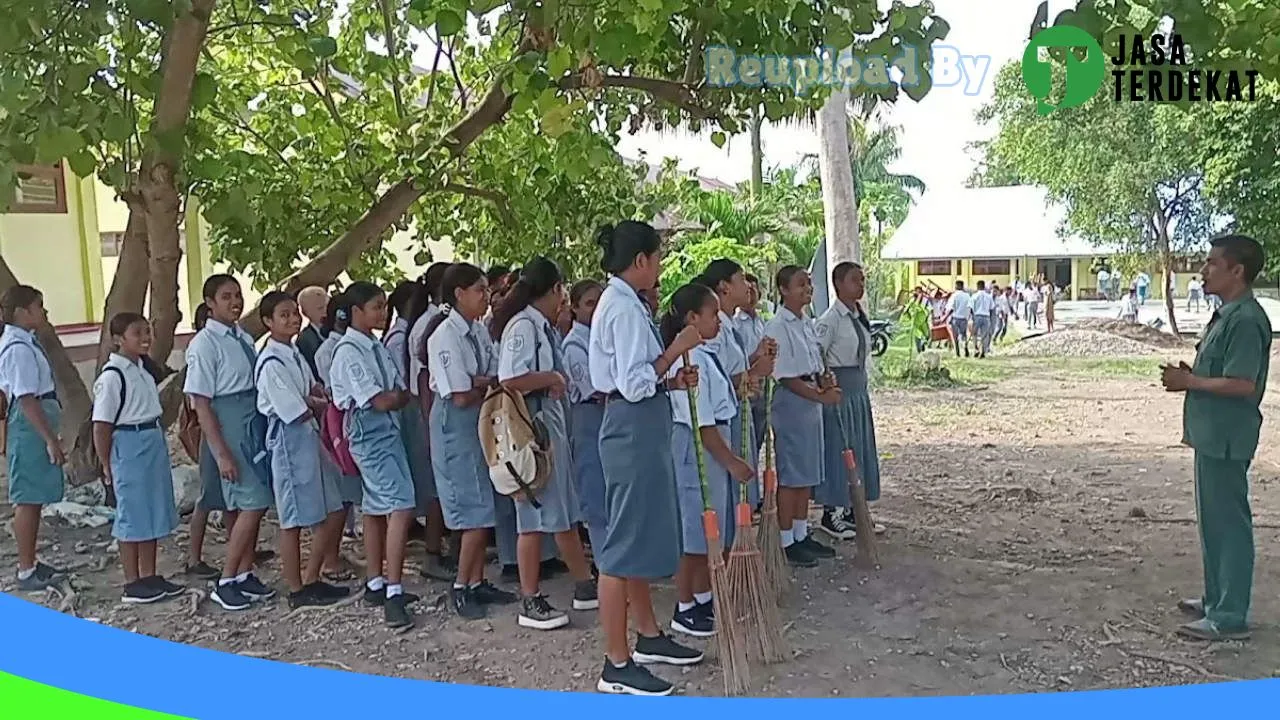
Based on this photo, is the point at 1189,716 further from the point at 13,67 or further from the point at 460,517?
the point at 13,67

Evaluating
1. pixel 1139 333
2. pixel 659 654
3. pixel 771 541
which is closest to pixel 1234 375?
pixel 771 541

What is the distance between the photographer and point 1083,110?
47.6 feet

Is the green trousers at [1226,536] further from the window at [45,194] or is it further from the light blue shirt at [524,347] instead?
Answer: the window at [45,194]

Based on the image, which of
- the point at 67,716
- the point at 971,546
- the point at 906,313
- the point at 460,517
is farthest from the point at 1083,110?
the point at 67,716

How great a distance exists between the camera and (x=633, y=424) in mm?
2924

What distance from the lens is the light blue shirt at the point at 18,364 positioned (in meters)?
4.00

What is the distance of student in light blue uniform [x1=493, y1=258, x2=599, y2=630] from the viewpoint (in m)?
3.57

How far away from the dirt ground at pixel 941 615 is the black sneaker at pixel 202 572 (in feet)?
0.65

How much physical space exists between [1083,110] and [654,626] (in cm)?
1313

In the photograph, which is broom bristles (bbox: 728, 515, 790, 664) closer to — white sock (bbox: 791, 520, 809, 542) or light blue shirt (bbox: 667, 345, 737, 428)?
light blue shirt (bbox: 667, 345, 737, 428)

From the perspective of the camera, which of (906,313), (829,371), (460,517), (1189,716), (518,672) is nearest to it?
(1189,716)

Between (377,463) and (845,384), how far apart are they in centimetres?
195

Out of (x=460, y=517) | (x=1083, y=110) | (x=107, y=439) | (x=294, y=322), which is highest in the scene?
(x=1083, y=110)

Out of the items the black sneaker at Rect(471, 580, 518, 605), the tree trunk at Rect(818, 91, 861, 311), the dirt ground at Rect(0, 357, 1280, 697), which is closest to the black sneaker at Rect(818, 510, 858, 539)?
the dirt ground at Rect(0, 357, 1280, 697)
